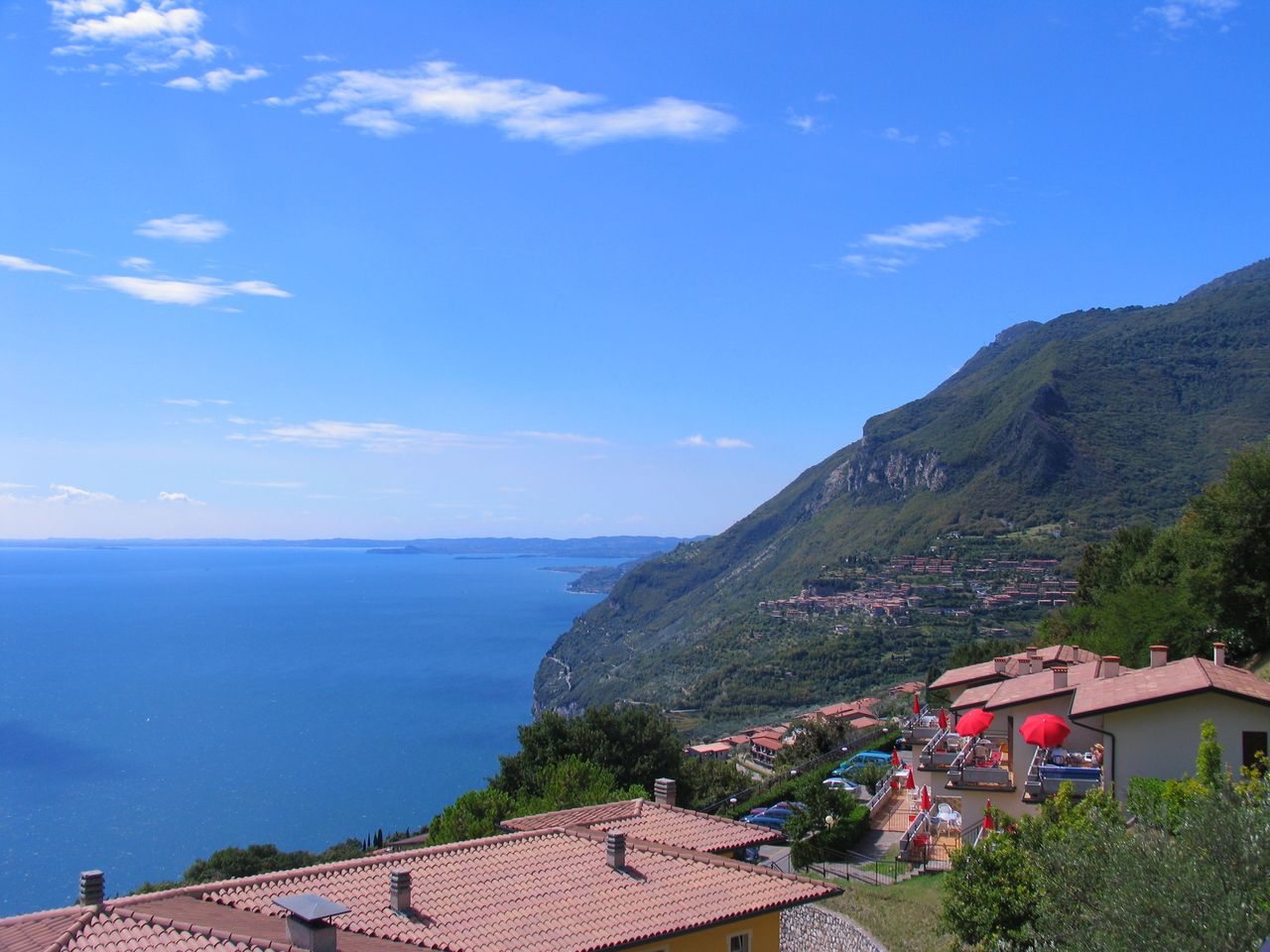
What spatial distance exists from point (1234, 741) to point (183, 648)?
611ft

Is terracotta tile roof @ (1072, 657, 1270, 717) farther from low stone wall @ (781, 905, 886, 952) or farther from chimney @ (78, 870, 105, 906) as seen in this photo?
chimney @ (78, 870, 105, 906)

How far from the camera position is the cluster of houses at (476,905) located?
902cm

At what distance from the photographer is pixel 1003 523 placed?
102500 millimetres

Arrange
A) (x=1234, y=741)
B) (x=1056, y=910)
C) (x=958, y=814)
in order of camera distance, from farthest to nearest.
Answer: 1. (x=958, y=814)
2. (x=1234, y=741)
3. (x=1056, y=910)

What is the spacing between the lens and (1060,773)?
62.0ft

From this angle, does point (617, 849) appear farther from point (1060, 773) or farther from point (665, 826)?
point (1060, 773)

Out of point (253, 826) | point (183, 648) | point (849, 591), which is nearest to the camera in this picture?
point (253, 826)

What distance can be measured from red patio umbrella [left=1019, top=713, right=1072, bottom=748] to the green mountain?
58456 mm

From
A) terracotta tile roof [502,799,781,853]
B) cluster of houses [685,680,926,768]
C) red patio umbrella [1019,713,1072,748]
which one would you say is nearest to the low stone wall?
terracotta tile roof [502,799,781,853]

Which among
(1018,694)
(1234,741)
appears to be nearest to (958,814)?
(1018,694)

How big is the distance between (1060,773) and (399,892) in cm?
1339

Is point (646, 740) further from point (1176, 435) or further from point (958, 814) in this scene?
point (1176, 435)

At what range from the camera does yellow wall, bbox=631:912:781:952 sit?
35.4 ft

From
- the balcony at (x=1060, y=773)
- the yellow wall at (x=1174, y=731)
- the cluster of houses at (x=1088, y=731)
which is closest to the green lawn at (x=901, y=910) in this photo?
the cluster of houses at (x=1088, y=731)
